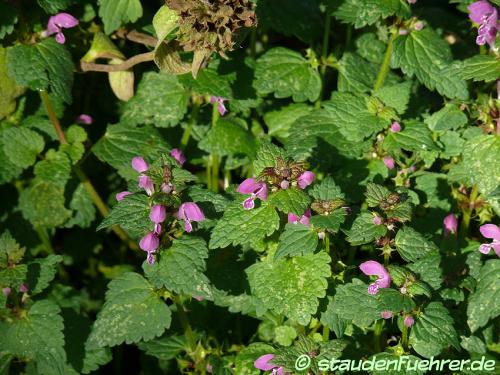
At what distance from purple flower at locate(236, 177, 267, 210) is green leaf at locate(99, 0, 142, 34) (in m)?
1.20

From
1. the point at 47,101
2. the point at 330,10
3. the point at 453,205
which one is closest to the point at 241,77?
the point at 330,10

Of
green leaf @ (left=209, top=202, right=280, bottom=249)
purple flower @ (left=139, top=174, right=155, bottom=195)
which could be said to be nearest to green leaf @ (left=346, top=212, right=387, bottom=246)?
green leaf @ (left=209, top=202, right=280, bottom=249)

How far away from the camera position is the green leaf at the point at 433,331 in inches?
93.6

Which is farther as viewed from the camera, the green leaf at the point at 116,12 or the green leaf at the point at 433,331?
the green leaf at the point at 116,12

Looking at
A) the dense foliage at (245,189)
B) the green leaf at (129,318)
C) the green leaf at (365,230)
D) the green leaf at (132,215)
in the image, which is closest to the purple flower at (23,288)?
the dense foliage at (245,189)

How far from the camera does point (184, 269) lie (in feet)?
8.18

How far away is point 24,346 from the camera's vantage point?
273 cm

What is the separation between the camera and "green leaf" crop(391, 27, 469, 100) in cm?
306

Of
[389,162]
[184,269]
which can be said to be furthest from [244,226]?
[389,162]

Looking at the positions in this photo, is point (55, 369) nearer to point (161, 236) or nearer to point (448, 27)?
point (161, 236)

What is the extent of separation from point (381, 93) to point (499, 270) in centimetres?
89

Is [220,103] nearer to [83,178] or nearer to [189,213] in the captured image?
[83,178]

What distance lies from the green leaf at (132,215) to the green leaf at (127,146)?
78cm

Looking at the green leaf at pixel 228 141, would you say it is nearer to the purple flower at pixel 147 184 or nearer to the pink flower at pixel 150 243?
the purple flower at pixel 147 184
